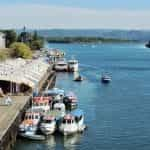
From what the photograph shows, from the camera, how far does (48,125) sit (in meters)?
42.9

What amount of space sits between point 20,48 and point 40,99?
52.1 meters

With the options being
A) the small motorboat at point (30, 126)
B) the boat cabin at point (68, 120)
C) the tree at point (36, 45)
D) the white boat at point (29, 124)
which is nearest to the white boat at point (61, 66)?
the tree at point (36, 45)

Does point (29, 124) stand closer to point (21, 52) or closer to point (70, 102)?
point (70, 102)

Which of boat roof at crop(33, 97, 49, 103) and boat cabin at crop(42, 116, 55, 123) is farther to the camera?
boat roof at crop(33, 97, 49, 103)

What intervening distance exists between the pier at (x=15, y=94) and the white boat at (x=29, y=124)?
396 mm

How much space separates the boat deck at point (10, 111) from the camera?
39.8m

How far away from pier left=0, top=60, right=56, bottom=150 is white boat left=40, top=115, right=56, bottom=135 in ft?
5.30

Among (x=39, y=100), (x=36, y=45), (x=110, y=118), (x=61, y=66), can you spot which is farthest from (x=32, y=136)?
(x=36, y=45)

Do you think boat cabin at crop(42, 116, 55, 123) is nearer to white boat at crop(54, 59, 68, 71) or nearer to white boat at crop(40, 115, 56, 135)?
white boat at crop(40, 115, 56, 135)

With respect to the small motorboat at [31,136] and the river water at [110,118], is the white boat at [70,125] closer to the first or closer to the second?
the river water at [110,118]

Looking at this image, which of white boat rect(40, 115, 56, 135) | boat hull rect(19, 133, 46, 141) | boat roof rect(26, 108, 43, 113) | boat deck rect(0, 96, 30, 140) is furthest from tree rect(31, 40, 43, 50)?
boat hull rect(19, 133, 46, 141)

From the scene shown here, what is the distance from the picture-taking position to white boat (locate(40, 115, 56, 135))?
42.7 m

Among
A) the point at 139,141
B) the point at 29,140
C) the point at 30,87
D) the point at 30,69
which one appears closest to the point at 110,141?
the point at 139,141

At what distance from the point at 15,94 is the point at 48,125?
12824 millimetres
